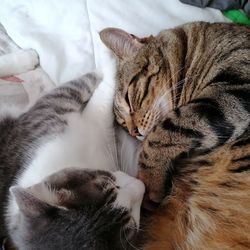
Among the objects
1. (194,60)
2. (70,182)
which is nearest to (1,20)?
(194,60)

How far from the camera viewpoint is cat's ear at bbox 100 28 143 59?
1539 mm

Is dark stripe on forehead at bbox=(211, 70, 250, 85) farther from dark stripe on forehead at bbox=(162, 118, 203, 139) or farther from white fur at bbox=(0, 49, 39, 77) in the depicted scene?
white fur at bbox=(0, 49, 39, 77)

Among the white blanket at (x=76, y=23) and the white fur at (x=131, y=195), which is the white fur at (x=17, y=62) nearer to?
the white blanket at (x=76, y=23)

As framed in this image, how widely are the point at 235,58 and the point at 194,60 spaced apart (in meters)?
0.16

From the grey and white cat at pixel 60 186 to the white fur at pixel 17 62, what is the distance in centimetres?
24

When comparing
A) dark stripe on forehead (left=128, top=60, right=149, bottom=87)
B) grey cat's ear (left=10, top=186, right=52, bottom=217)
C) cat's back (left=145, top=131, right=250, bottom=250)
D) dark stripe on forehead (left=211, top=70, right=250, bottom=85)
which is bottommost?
cat's back (left=145, top=131, right=250, bottom=250)

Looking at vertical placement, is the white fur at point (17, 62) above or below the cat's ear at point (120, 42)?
below

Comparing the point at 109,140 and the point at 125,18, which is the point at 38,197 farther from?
the point at 125,18

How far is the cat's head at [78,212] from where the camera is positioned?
1029 millimetres

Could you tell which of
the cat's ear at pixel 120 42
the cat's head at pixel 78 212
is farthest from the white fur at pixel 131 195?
the cat's ear at pixel 120 42

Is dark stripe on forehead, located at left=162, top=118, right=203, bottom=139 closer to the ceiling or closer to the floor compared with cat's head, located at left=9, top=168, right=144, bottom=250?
closer to the ceiling

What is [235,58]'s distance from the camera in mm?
1354

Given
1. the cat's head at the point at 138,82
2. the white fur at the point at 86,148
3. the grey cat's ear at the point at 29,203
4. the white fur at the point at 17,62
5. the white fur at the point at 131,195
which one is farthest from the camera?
the white fur at the point at 17,62

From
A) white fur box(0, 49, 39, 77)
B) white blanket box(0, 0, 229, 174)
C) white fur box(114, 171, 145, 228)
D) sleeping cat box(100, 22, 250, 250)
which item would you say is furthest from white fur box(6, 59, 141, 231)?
white fur box(0, 49, 39, 77)
